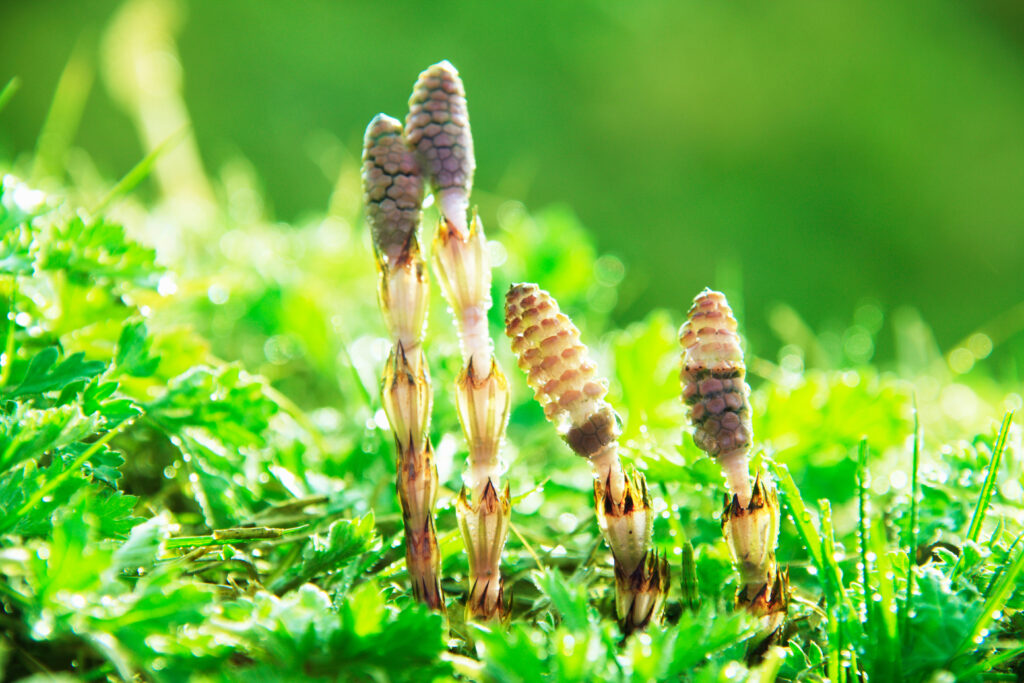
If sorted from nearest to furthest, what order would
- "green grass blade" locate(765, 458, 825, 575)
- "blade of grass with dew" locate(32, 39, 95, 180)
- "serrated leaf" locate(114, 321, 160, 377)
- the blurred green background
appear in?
1. "green grass blade" locate(765, 458, 825, 575)
2. "serrated leaf" locate(114, 321, 160, 377)
3. "blade of grass with dew" locate(32, 39, 95, 180)
4. the blurred green background

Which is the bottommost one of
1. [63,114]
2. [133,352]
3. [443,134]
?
[133,352]

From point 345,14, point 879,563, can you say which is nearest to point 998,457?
point 879,563

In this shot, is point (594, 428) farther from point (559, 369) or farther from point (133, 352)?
point (133, 352)

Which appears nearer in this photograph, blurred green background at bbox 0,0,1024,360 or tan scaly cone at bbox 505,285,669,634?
tan scaly cone at bbox 505,285,669,634

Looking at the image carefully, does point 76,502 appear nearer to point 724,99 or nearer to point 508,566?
point 508,566

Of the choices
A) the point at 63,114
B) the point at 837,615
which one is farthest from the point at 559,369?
the point at 63,114

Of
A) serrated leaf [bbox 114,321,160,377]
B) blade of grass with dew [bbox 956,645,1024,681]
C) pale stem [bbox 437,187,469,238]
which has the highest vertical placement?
pale stem [bbox 437,187,469,238]

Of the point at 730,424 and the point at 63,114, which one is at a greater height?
the point at 63,114

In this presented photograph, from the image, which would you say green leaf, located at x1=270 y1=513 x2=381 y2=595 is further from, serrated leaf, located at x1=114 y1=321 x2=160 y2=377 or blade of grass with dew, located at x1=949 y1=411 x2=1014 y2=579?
blade of grass with dew, located at x1=949 y1=411 x2=1014 y2=579

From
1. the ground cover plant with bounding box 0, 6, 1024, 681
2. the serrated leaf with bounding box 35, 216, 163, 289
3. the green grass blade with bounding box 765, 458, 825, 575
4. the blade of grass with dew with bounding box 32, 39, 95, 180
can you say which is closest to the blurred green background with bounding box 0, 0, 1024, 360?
the blade of grass with dew with bounding box 32, 39, 95, 180
